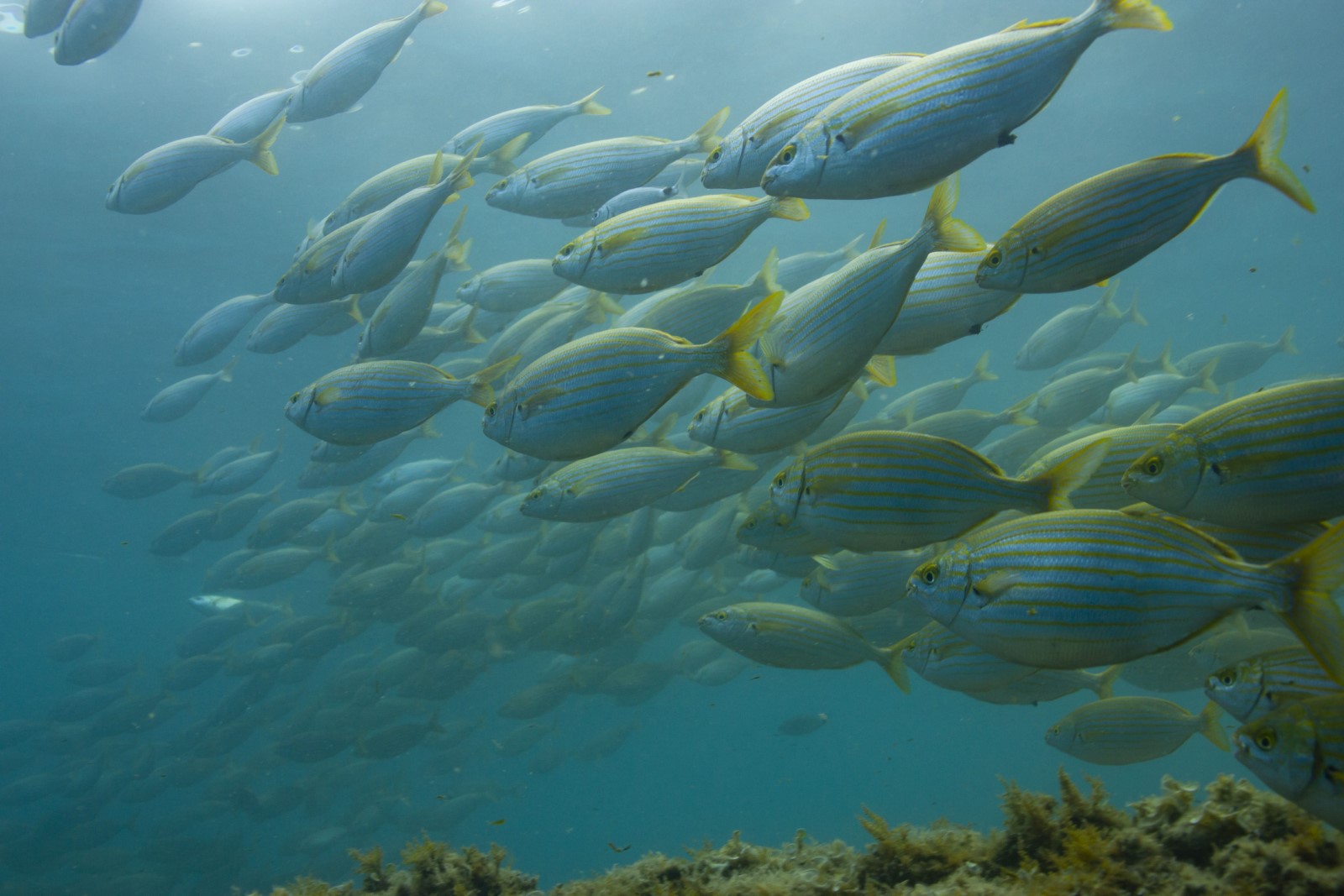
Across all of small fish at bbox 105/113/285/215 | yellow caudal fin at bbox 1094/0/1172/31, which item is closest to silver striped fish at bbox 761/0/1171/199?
yellow caudal fin at bbox 1094/0/1172/31

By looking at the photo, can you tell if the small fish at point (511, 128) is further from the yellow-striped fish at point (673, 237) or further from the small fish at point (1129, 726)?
the small fish at point (1129, 726)

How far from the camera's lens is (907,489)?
273 cm

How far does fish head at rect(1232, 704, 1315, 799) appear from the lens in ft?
6.28

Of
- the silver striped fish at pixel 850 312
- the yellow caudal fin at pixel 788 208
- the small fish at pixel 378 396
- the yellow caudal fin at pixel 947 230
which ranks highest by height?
the yellow caudal fin at pixel 788 208

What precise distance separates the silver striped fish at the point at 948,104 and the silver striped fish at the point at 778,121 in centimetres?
49

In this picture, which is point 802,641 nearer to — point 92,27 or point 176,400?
point 92,27

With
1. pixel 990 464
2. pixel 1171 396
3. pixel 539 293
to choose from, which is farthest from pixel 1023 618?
pixel 1171 396

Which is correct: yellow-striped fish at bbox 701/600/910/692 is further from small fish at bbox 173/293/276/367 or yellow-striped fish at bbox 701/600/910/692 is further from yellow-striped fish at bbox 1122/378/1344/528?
small fish at bbox 173/293/276/367

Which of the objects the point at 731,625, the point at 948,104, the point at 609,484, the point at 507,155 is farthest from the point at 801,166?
the point at 507,155

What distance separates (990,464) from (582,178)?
3321mm

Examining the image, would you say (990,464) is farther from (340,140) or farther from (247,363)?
(247,363)

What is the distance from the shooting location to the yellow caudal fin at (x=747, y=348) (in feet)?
9.29

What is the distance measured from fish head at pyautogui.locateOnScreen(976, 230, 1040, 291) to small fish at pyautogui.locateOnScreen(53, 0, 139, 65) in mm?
7091

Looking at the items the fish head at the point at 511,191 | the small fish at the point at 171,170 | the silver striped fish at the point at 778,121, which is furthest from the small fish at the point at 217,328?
the silver striped fish at the point at 778,121
